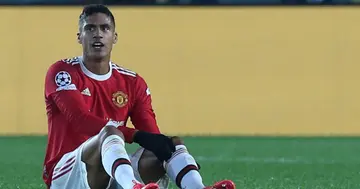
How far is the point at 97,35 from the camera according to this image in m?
5.73

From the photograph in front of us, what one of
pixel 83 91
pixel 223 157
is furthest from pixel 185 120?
pixel 83 91

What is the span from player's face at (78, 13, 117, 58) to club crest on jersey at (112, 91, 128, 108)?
23 cm

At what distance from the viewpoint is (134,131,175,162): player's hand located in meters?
5.43

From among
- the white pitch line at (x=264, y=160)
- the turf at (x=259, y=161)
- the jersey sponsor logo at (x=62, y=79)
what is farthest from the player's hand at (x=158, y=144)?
the white pitch line at (x=264, y=160)

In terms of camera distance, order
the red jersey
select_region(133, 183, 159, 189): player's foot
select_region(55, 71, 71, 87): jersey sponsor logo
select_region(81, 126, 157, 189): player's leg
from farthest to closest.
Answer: select_region(55, 71, 71, 87): jersey sponsor logo → the red jersey → select_region(81, 126, 157, 189): player's leg → select_region(133, 183, 159, 189): player's foot

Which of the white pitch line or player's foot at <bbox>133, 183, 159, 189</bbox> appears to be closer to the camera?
player's foot at <bbox>133, 183, 159, 189</bbox>

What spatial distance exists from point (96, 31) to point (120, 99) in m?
0.40

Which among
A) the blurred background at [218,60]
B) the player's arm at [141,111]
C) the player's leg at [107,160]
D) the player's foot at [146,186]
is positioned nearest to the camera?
the player's foot at [146,186]

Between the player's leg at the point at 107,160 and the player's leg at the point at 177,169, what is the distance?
23 cm

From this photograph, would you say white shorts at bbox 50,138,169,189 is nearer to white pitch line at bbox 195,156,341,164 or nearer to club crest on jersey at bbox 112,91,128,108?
club crest on jersey at bbox 112,91,128,108

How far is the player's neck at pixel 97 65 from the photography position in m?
5.82

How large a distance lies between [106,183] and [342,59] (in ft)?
27.1

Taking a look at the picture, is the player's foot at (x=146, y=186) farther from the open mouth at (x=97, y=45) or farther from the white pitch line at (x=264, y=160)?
the white pitch line at (x=264, y=160)

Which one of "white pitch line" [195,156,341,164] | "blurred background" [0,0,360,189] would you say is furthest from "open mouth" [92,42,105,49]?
"blurred background" [0,0,360,189]
